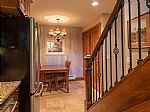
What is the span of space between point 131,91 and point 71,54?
6.28 meters

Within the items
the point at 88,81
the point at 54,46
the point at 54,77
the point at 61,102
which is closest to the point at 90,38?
the point at 54,46

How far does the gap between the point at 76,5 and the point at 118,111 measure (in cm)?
336

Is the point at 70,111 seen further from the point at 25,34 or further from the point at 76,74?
the point at 76,74

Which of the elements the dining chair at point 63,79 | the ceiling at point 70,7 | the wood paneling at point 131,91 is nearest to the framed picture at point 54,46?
the ceiling at point 70,7

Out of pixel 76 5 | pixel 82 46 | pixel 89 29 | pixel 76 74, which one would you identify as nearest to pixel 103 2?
pixel 76 5

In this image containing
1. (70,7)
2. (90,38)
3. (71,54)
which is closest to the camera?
(70,7)

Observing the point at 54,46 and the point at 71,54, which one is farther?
the point at 71,54

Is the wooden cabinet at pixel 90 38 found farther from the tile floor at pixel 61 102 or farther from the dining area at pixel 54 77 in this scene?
the tile floor at pixel 61 102

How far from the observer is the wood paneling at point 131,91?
1.11 m

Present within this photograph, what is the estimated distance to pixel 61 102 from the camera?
4.09 m

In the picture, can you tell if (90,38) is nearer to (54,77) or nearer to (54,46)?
(54,46)

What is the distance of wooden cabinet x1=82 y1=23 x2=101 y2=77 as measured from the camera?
560 centimetres

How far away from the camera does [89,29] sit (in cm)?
647

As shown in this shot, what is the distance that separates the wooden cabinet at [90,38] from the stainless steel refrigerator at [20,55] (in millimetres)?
3511
